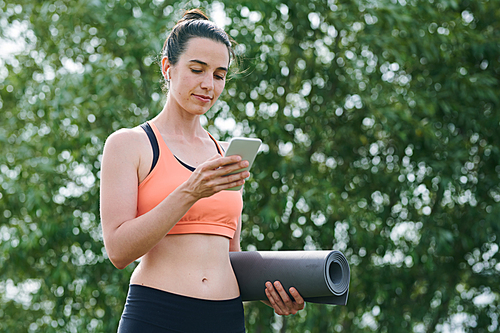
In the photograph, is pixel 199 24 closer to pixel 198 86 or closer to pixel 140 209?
pixel 198 86

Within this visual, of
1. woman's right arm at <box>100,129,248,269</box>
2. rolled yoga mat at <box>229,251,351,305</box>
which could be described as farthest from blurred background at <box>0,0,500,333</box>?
woman's right arm at <box>100,129,248,269</box>

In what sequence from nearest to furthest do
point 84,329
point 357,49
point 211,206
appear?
1. point 211,206
2. point 84,329
3. point 357,49

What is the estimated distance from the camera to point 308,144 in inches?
144

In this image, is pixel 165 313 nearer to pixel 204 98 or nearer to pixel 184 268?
pixel 184 268

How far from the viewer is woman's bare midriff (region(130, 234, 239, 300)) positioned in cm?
125

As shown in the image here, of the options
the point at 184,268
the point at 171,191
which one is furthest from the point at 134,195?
the point at 184,268

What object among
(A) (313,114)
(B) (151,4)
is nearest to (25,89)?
(B) (151,4)

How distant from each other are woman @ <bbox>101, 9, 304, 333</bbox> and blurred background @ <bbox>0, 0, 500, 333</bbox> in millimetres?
1801

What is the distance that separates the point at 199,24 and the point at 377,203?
256 centimetres

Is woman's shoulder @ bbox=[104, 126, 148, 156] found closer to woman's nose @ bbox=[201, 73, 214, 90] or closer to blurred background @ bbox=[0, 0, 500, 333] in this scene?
woman's nose @ bbox=[201, 73, 214, 90]

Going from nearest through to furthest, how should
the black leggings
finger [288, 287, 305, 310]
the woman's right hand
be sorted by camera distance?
the woman's right hand, the black leggings, finger [288, 287, 305, 310]

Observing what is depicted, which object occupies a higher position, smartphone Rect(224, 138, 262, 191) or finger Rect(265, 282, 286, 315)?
smartphone Rect(224, 138, 262, 191)

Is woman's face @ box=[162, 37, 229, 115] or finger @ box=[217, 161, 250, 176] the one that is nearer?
finger @ box=[217, 161, 250, 176]

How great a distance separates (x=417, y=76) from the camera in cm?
373
